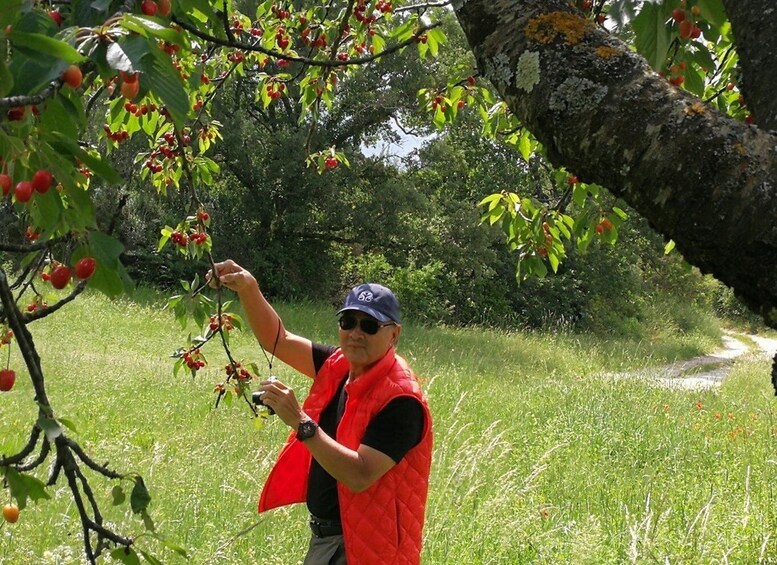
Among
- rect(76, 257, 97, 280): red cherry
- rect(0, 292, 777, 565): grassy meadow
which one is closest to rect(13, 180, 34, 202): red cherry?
rect(76, 257, 97, 280): red cherry

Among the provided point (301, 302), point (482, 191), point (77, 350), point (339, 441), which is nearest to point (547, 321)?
point (482, 191)

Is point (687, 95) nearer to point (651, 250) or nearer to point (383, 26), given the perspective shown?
point (383, 26)

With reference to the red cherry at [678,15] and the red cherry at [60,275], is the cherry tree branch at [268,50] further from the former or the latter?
the red cherry at [678,15]

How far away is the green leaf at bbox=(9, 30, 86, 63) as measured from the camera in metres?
0.73

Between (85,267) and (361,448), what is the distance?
1.19m

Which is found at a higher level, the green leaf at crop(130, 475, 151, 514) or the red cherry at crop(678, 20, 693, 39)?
the red cherry at crop(678, 20, 693, 39)

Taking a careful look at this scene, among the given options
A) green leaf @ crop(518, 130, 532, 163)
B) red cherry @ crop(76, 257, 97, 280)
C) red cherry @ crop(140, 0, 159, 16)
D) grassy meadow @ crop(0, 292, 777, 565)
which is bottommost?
grassy meadow @ crop(0, 292, 777, 565)

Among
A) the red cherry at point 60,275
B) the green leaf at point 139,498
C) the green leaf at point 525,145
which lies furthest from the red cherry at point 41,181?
the green leaf at point 525,145

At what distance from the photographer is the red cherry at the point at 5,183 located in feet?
3.05

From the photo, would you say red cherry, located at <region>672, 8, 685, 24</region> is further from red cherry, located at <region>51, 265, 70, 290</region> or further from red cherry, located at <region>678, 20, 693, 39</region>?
red cherry, located at <region>51, 265, 70, 290</region>

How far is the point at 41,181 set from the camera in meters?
0.94

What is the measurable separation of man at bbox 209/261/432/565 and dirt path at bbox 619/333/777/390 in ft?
22.6

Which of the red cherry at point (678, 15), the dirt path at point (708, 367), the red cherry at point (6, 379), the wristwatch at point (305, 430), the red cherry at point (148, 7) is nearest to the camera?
the red cherry at point (148, 7)

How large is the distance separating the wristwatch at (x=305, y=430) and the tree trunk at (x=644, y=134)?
112 centimetres
